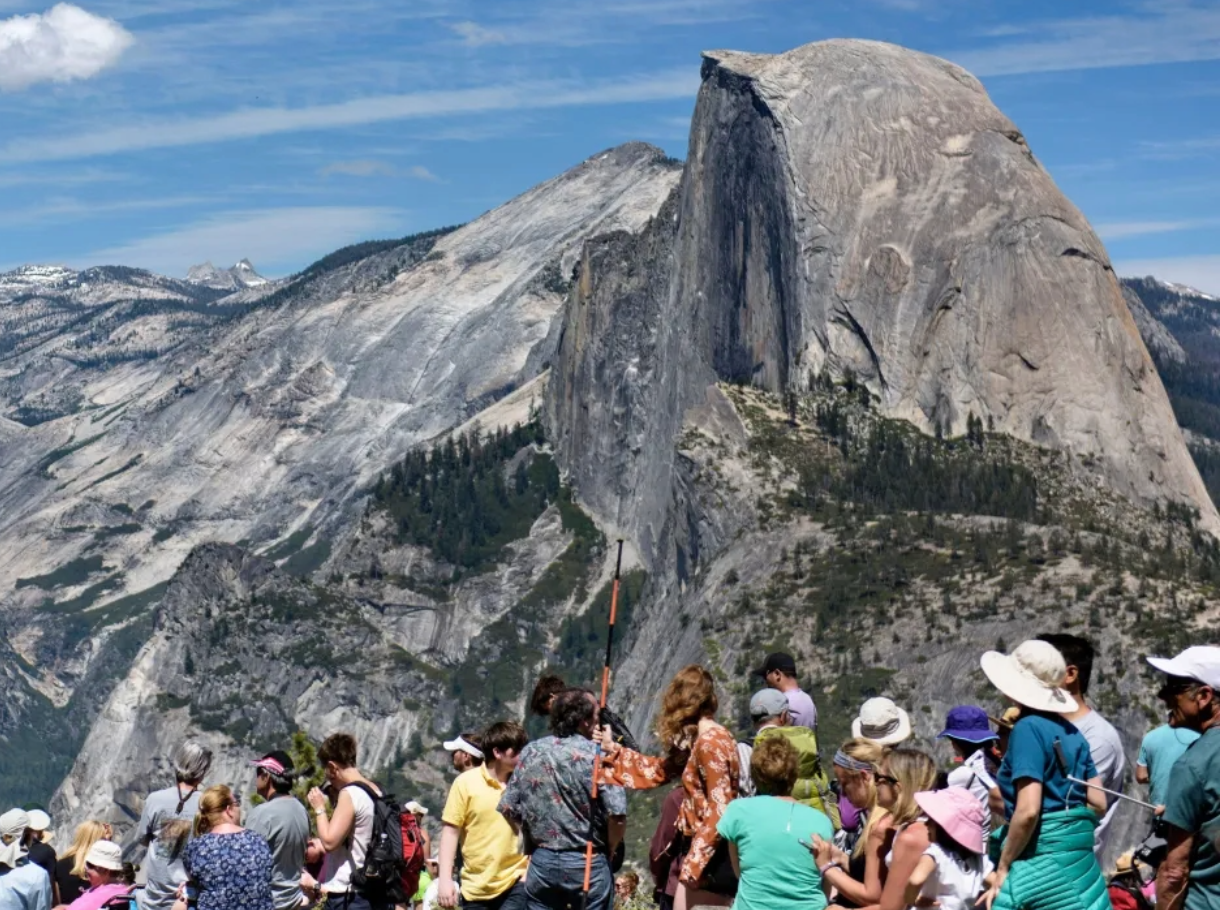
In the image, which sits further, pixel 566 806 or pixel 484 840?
pixel 484 840

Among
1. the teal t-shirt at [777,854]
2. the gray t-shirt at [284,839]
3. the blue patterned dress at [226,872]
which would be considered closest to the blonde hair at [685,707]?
the teal t-shirt at [777,854]

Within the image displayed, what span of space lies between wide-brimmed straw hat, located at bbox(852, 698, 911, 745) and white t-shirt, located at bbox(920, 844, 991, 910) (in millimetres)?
2473

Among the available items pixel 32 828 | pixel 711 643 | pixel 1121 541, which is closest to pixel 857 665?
pixel 711 643

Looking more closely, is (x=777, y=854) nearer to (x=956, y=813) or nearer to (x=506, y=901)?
(x=956, y=813)

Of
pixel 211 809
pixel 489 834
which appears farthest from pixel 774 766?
pixel 211 809

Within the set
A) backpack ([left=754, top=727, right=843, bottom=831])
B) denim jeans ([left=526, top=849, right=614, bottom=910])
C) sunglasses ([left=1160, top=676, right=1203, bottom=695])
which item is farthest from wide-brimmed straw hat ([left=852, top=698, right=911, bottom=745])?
sunglasses ([left=1160, top=676, right=1203, bottom=695])

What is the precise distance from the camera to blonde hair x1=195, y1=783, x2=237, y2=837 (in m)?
21.6

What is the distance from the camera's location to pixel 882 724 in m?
22.2

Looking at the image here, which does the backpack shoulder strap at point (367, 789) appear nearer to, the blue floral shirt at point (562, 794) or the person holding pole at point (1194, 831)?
the blue floral shirt at point (562, 794)

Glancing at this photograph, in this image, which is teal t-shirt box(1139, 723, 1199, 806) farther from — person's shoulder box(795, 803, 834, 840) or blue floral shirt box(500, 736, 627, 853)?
blue floral shirt box(500, 736, 627, 853)

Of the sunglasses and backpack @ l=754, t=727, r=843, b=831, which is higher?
the sunglasses

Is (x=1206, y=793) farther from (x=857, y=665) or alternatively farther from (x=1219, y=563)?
(x=1219, y=563)

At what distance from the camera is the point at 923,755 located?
19.8 metres

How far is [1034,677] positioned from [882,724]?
3.80 meters
